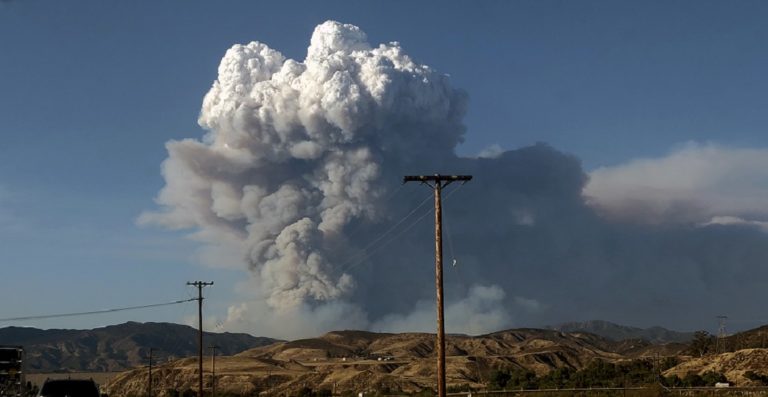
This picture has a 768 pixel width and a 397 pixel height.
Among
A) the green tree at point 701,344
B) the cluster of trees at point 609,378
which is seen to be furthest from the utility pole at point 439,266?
the green tree at point 701,344

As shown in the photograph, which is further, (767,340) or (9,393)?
(767,340)

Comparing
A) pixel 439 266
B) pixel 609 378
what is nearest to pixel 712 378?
pixel 609 378

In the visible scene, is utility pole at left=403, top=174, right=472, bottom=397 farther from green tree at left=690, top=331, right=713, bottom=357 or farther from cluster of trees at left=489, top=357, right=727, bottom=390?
green tree at left=690, top=331, right=713, bottom=357

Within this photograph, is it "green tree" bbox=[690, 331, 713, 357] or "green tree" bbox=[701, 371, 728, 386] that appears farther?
"green tree" bbox=[690, 331, 713, 357]

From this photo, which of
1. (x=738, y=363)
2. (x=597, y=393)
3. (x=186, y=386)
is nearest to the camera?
(x=597, y=393)

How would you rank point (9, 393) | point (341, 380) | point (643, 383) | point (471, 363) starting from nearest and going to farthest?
point (9, 393) < point (643, 383) < point (341, 380) < point (471, 363)

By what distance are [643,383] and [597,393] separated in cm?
1798

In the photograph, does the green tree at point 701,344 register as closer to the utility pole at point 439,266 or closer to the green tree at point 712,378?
the green tree at point 712,378

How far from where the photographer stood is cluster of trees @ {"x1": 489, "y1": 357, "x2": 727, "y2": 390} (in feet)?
315

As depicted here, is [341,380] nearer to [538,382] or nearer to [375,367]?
[375,367]

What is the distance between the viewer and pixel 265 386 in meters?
153

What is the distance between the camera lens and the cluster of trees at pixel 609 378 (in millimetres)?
96125

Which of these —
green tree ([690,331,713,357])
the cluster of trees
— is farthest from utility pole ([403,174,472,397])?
green tree ([690,331,713,357])

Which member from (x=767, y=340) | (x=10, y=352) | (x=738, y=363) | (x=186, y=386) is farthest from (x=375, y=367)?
(x=10, y=352)
